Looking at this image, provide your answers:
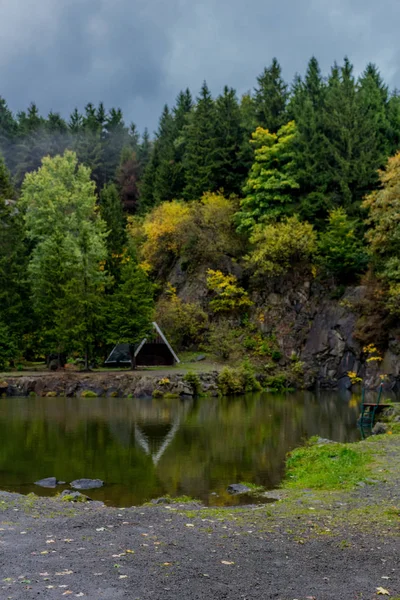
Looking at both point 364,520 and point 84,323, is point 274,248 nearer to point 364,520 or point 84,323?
point 84,323

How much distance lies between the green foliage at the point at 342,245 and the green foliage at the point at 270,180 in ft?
16.7

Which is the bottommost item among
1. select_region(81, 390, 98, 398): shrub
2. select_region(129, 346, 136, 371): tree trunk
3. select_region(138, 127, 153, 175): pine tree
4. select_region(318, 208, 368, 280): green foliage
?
select_region(81, 390, 98, 398): shrub

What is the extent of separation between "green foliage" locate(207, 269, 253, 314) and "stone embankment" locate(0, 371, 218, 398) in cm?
1281

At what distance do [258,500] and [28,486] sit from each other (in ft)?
19.4

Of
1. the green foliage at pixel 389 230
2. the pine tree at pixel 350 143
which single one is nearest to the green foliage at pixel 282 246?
the pine tree at pixel 350 143

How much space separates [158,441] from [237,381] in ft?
68.5

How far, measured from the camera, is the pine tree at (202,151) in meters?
57.6

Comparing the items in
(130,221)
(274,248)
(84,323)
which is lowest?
(84,323)

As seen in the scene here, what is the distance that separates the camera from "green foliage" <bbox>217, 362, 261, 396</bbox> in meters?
41.8

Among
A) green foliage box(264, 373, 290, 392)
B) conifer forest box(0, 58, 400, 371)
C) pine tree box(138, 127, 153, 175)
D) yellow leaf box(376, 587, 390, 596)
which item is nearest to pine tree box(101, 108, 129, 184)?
pine tree box(138, 127, 153, 175)

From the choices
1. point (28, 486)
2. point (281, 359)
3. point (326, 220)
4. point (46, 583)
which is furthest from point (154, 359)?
point (46, 583)

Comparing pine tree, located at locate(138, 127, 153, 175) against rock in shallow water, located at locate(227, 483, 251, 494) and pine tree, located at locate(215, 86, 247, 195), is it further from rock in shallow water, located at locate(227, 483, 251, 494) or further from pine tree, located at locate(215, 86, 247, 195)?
rock in shallow water, located at locate(227, 483, 251, 494)

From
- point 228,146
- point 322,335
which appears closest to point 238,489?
point 322,335

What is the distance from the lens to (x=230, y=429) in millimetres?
24922
